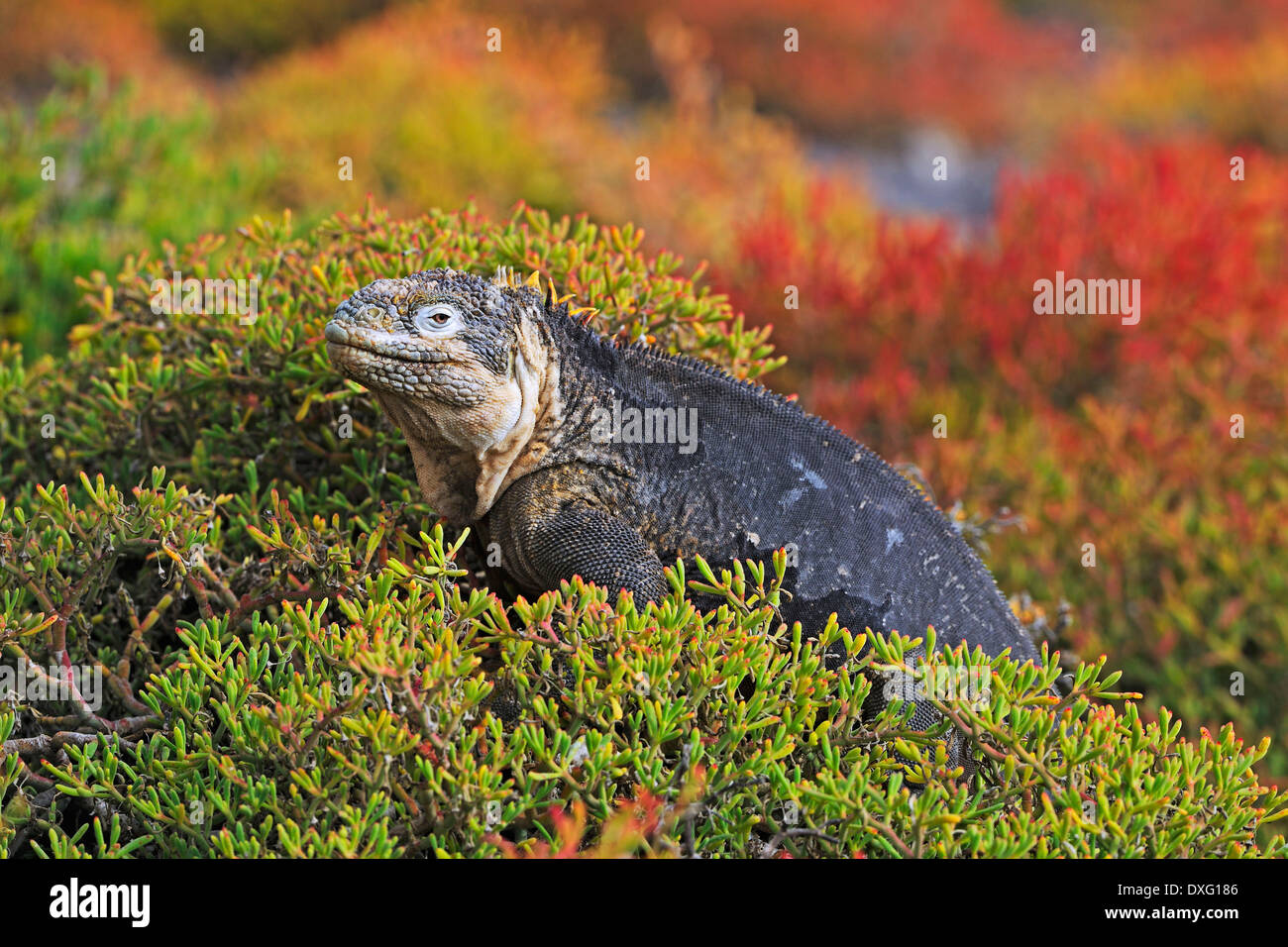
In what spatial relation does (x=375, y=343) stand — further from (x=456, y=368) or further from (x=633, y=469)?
(x=633, y=469)

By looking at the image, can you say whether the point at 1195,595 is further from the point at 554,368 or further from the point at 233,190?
the point at 233,190

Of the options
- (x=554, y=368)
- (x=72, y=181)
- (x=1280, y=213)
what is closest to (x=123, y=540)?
(x=554, y=368)

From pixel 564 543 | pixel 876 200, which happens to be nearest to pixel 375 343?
pixel 564 543

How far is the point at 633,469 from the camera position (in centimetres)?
334

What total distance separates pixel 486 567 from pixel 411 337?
2.33 ft

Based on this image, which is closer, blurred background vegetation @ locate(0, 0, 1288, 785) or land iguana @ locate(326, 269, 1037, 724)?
land iguana @ locate(326, 269, 1037, 724)

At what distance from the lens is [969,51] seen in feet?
60.9

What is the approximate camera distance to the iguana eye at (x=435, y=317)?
10.1ft

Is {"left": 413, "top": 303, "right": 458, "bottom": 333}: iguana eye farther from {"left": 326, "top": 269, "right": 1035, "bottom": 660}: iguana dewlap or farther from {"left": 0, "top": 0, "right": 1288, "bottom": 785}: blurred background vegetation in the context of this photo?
{"left": 0, "top": 0, "right": 1288, "bottom": 785}: blurred background vegetation

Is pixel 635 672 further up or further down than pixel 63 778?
further up

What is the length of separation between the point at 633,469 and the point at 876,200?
439 inches

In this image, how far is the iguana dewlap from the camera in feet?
10.2

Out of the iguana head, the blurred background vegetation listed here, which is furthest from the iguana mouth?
the blurred background vegetation

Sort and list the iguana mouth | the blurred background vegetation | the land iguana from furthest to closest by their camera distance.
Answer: the blurred background vegetation
the land iguana
the iguana mouth
